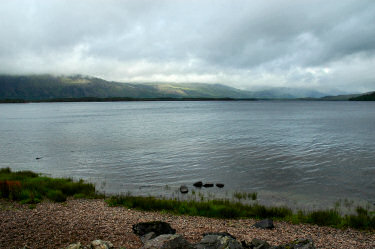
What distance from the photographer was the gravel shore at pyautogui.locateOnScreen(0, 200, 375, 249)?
11.3 meters

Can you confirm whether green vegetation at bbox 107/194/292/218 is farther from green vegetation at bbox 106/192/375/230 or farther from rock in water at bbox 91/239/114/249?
rock in water at bbox 91/239/114/249

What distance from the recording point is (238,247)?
991cm

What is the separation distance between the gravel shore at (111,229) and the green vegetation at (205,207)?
2.44 ft

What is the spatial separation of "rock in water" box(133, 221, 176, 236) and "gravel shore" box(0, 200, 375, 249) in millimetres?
338

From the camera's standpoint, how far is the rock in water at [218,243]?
392 inches

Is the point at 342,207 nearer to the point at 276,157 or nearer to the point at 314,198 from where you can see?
the point at 314,198

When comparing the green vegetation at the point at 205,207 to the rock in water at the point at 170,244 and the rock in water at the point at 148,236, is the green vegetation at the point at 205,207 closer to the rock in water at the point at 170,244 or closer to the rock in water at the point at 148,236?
the rock in water at the point at 148,236

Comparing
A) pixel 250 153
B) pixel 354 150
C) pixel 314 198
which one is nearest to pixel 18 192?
pixel 314 198

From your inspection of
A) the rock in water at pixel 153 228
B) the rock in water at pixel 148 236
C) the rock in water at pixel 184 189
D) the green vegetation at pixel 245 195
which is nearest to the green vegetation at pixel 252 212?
the green vegetation at pixel 245 195

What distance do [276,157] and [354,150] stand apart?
1408cm

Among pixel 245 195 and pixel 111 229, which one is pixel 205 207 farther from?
pixel 111 229

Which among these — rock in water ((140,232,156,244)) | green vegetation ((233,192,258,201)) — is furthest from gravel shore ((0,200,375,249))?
green vegetation ((233,192,258,201))

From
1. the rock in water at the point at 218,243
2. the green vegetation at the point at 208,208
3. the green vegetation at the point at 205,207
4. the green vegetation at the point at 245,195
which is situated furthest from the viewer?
the green vegetation at the point at 245,195

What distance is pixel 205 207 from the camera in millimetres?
16047
